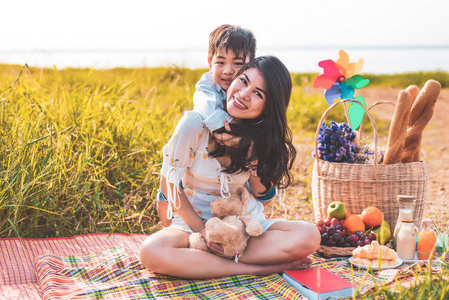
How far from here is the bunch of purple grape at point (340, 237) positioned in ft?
10.5

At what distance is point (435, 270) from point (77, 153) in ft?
8.48

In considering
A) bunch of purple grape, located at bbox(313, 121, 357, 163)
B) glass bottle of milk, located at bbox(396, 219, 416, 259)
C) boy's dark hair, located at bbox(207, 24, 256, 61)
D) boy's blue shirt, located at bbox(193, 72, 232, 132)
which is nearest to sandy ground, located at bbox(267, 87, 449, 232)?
glass bottle of milk, located at bbox(396, 219, 416, 259)

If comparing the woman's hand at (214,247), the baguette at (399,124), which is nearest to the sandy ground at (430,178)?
the baguette at (399,124)

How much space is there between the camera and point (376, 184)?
343 centimetres

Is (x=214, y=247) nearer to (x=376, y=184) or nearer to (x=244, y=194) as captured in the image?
(x=244, y=194)

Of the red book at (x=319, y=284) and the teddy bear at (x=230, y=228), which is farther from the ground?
the teddy bear at (x=230, y=228)

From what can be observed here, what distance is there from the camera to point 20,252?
315 cm

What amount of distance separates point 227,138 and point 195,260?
2.24 ft

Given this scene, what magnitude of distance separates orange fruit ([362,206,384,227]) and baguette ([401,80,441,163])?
517mm

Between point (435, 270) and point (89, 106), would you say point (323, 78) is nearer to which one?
point (435, 270)

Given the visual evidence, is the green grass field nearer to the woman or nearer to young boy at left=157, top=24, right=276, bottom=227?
the woman

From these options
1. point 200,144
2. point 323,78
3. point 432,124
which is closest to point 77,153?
point 200,144

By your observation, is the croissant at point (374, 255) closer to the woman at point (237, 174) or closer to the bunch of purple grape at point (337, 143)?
the woman at point (237, 174)

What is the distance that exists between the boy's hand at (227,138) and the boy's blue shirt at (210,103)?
28mm
